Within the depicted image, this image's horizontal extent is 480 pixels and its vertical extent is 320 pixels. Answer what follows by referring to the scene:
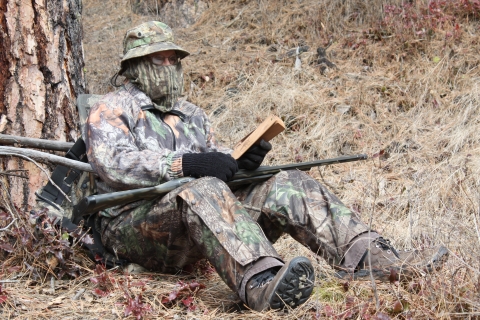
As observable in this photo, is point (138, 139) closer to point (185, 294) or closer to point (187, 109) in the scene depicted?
point (187, 109)

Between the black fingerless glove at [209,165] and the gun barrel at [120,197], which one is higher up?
the black fingerless glove at [209,165]

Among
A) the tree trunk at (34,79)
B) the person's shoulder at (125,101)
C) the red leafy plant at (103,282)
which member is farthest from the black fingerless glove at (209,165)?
the tree trunk at (34,79)

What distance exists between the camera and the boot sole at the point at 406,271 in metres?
3.62

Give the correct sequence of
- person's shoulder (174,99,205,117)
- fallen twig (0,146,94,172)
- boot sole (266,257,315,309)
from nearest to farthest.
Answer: boot sole (266,257,315,309) → fallen twig (0,146,94,172) → person's shoulder (174,99,205,117)

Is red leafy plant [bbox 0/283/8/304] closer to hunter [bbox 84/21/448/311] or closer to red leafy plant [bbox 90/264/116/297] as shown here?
red leafy plant [bbox 90/264/116/297]

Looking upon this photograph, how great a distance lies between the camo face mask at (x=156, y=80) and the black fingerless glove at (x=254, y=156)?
0.81 m

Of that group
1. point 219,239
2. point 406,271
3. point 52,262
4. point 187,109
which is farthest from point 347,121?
point 52,262

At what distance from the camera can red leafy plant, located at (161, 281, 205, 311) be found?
12.4 ft

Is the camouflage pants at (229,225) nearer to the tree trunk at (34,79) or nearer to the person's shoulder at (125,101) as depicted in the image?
the person's shoulder at (125,101)

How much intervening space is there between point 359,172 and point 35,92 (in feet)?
10.3

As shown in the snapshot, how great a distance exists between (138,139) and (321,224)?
135 centimetres

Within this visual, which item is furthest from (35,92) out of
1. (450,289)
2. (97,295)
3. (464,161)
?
(464,161)

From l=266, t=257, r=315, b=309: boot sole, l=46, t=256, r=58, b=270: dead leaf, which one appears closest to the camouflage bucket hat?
l=46, t=256, r=58, b=270: dead leaf

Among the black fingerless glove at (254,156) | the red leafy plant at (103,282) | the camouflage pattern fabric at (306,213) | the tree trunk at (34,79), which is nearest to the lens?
the red leafy plant at (103,282)
